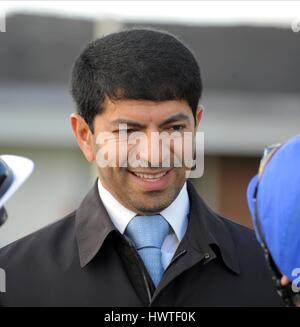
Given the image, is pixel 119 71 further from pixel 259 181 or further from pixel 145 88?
pixel 259 181

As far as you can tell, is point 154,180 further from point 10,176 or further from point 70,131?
point 70,131

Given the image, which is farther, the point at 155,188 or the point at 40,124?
the point at 40,124

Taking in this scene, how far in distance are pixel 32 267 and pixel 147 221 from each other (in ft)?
0.93

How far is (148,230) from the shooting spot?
1944 millimetres

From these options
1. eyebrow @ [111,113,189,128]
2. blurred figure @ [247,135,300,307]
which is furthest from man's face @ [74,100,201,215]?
blurred figure @ [247,135,300,307]

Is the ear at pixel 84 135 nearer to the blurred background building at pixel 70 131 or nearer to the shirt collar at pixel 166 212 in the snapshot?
the shirt collar at pixel 166 212

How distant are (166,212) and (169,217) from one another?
0.01 m

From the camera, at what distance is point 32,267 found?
1.97 m

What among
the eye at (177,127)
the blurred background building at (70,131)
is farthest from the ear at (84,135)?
the blurred background building at (70,131)

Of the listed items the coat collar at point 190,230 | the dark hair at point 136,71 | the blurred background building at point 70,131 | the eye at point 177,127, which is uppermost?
the dark hair at point 136,71

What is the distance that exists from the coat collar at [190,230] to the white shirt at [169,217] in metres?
0.02

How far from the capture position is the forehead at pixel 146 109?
1.89 m

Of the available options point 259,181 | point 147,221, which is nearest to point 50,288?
point 147,221
